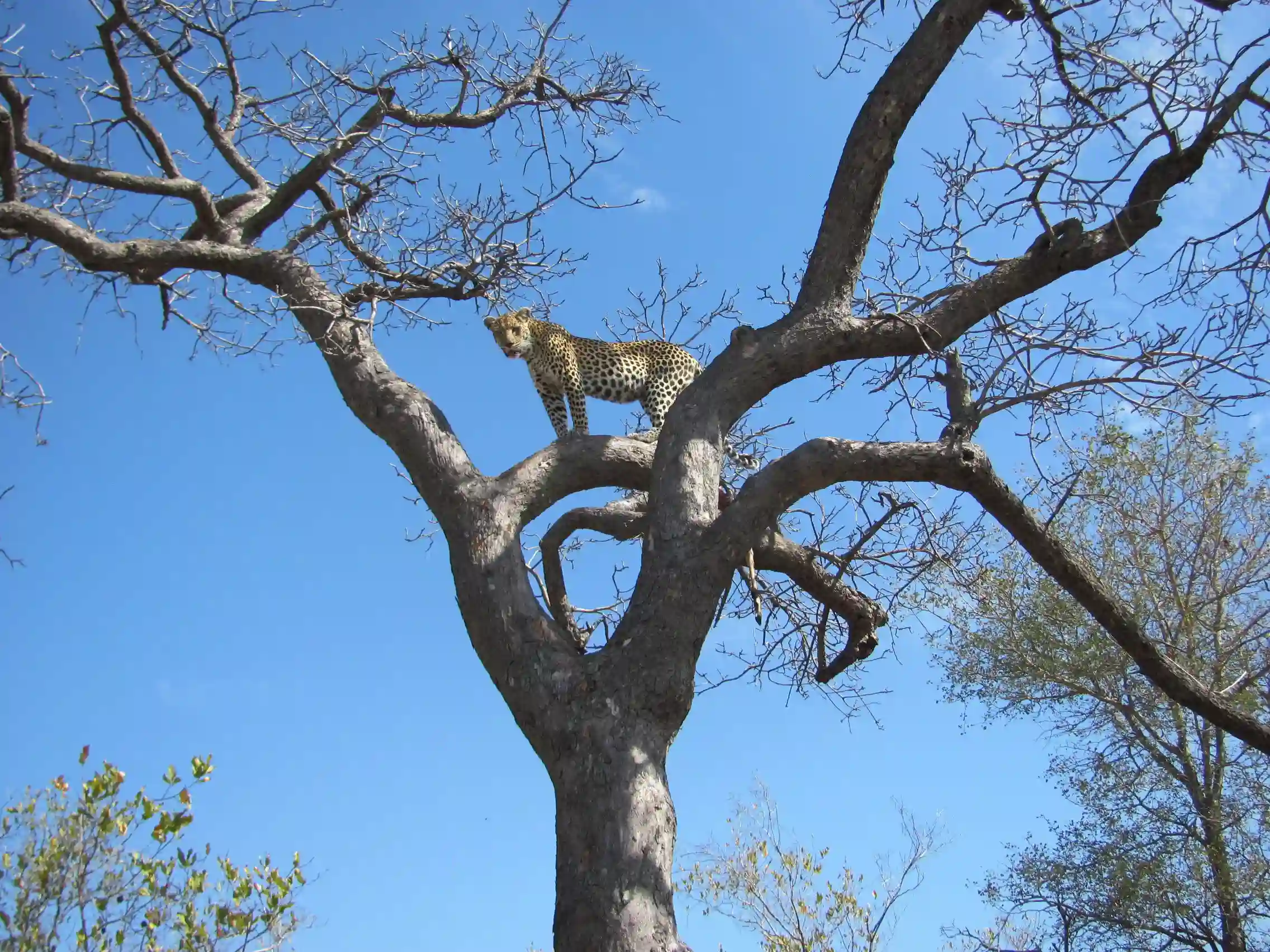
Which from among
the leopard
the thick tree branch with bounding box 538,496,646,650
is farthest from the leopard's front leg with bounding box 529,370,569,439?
the thick tree branch with bounding box 538,496,646,650

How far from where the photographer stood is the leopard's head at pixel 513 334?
883 centimetres

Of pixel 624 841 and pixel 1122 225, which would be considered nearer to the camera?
→ pixel 624 841

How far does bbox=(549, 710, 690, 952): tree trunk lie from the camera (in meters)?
3.98

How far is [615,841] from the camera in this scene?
412 centimetres

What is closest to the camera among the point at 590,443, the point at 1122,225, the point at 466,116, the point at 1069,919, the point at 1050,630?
the point at 1122,225

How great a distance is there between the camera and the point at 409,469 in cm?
536

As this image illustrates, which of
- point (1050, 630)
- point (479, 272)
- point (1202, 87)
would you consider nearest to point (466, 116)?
point (479, 272)

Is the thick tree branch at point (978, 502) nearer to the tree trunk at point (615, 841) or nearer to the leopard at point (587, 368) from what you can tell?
the tree trunk at point (615, 841)

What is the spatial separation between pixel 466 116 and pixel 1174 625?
830 centimetres

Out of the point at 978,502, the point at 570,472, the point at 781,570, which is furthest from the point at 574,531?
the point at 978,502

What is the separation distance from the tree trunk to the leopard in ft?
14.1

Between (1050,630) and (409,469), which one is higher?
(1050,630)

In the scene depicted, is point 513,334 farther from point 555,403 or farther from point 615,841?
point 615,841

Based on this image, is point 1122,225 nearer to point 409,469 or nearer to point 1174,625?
point 409,469
